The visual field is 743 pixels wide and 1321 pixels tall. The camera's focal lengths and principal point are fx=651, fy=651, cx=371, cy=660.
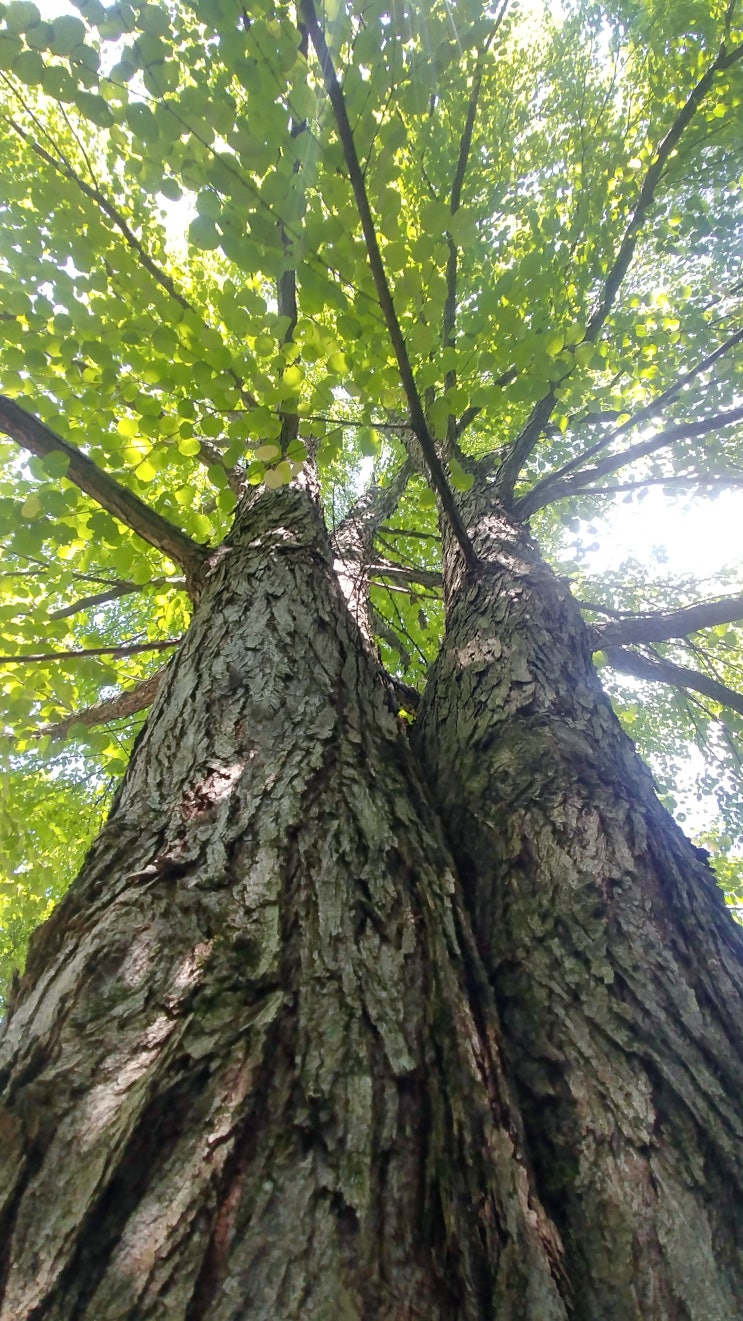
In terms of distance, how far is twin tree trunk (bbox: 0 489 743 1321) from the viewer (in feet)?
2.78

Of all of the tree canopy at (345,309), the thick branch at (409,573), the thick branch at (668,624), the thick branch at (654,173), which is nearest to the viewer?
the tree canopy at (345,309)

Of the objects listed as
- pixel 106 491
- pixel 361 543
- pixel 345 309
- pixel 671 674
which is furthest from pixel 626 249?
pixel 106 491

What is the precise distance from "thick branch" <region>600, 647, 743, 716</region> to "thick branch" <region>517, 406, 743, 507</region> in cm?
99

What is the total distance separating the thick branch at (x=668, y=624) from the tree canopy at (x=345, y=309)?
0.02m

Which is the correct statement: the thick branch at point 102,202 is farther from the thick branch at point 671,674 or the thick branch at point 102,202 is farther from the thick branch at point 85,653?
the thick branch at point 671,674

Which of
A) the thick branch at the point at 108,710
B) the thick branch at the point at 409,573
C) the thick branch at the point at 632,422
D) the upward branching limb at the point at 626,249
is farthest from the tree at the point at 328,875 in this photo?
the thick branch at the point at 409,573

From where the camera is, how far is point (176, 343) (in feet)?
6.45

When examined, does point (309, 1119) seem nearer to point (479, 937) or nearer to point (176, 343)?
point (479, 937)

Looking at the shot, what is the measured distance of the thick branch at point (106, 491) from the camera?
2305 millimetres

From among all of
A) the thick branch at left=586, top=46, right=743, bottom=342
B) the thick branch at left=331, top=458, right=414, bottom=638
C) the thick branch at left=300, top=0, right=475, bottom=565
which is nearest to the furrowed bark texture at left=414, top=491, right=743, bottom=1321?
the thick branch at left=300, top=0, right=475, bottom=565

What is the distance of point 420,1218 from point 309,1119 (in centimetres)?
20

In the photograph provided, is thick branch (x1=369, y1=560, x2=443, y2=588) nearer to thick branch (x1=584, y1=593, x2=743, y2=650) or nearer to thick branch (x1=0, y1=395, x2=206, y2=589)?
thick branch (x1=584, y1=593, x2=743, y2=650)

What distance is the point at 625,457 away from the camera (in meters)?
3.43

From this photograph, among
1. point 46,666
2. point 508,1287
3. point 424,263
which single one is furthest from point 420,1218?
point 46,666
